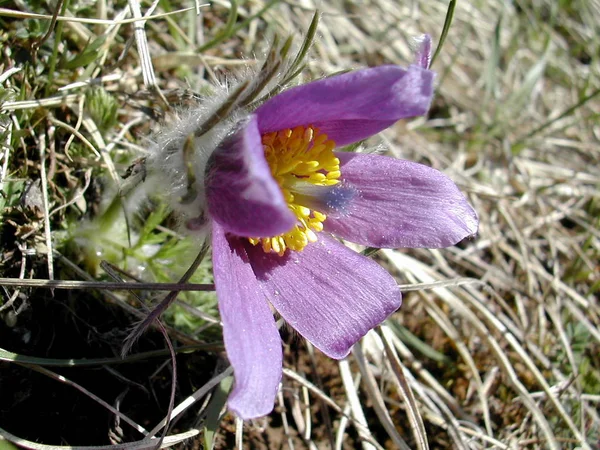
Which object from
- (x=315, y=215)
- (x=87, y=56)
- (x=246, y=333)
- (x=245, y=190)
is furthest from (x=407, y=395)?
(x=87, y=56)

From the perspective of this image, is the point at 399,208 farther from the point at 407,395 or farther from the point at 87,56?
the point at 87,56

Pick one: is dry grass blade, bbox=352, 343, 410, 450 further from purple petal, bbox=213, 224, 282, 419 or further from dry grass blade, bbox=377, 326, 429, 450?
purple petal, bbox=213, 224, 282, 419

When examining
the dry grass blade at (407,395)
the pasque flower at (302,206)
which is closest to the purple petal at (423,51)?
the pasque flower at (302,206)

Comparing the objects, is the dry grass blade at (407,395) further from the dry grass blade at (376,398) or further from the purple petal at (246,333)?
the purple petal at (246,333)

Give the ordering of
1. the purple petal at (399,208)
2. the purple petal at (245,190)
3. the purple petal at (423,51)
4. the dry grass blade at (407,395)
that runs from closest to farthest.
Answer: the purple petal at (245,190) < the purple petal at (423,51) < the purple petal at (399,208) < the dry grass blade at (407,395)

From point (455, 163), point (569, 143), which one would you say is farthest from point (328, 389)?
point (569, 143)

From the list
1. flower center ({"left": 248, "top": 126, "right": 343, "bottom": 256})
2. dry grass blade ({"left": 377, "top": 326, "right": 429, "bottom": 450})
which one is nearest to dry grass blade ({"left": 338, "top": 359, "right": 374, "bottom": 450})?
dry grass blade ({"left": 377, "top": 326, "right": 429, "bottom": 450})
